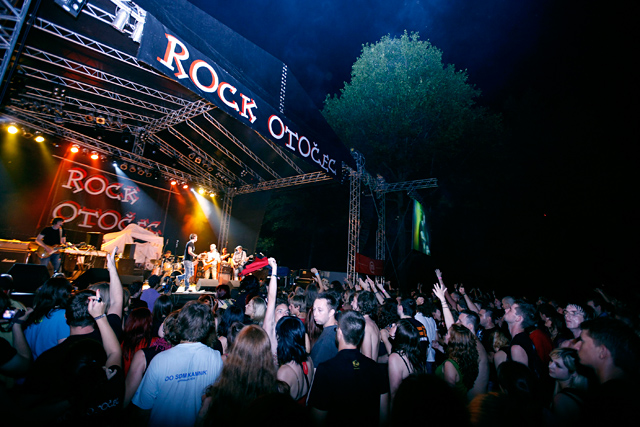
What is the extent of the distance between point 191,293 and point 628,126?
21.9 metres

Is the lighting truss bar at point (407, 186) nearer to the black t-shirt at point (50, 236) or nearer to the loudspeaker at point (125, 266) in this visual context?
the loudspeaker at point (125, 266)

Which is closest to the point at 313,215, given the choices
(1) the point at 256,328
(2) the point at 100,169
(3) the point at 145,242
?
(3) the point at 145,242

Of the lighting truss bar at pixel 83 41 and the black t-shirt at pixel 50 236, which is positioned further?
the black t-shirt at pixel 50 236

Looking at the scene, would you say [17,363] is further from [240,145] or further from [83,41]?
[240,145]

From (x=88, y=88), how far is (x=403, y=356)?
12.0 meters

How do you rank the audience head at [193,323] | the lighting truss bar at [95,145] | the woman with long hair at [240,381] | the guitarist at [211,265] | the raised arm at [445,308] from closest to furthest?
the woman with long hair at [240,381] → the audience head at [193,323] → the raised arm at [445,308] → the lighting truss bar at [95,145] → the guitarist at [211,265]

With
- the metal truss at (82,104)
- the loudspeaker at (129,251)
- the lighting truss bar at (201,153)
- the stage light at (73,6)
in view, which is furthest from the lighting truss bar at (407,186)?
the stage light at (73,6)

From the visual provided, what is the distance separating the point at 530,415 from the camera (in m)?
1.13

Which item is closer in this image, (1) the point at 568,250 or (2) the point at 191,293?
(2) the point at 191,293

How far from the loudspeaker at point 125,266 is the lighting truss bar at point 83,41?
752cm

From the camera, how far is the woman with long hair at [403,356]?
2.55 meters

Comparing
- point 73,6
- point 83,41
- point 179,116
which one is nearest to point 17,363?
point 73,6

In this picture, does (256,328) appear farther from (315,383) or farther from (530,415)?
(530,415)

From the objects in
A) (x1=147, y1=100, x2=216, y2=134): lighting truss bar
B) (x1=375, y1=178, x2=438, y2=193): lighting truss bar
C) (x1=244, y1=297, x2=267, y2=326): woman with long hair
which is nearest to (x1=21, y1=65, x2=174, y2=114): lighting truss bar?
(x1=147, y1=100, x2=216, y2=134): lighting truss bar
